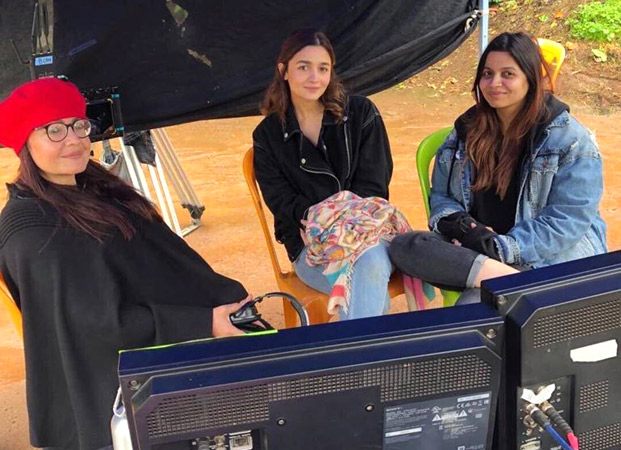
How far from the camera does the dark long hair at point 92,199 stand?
1956mm

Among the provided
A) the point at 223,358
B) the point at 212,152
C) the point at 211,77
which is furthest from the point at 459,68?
the point at 223,358

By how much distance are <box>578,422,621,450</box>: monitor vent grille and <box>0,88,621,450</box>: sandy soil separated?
2.32m

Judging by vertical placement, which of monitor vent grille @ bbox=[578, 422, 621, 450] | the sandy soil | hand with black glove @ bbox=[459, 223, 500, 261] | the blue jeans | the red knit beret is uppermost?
the red knit beret

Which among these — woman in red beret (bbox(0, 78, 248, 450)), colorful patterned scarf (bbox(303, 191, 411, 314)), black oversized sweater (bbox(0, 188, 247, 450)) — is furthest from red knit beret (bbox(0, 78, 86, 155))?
colorful patterned scarf (bbox(303, 191, 411, 314))

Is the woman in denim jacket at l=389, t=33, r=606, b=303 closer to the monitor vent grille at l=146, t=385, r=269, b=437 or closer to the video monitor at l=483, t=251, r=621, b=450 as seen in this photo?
the video monitor at l=483, t=251, r=621, b=450

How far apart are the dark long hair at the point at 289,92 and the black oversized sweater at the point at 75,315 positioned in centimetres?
106

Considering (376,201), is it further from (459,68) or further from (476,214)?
(459,68)

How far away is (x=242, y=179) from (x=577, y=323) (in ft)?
16.0

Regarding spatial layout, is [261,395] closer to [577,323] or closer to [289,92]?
[577,323]

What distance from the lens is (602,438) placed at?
1.07 m

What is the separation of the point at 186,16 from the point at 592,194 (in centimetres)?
201

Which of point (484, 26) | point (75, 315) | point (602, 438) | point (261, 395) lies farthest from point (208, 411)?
point (484, 26)

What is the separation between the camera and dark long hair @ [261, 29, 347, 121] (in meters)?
2.87

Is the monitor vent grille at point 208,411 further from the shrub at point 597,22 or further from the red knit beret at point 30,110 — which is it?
the shrub at point 597,22
